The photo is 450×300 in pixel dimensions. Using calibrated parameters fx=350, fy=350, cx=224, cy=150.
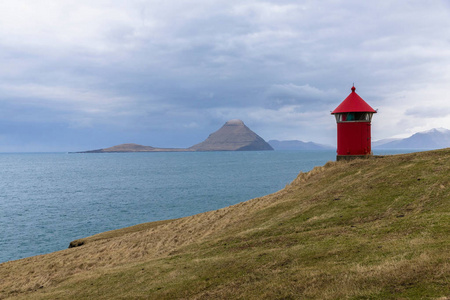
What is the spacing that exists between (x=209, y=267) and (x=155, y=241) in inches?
516

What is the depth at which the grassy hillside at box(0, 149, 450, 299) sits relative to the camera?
1051 centimetres

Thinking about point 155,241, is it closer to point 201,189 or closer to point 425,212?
→ point 425,212

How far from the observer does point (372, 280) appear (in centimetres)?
1000

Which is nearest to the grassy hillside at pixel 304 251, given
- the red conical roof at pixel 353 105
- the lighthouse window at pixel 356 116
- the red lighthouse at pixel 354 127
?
the red lighthouse at pixel 354 127

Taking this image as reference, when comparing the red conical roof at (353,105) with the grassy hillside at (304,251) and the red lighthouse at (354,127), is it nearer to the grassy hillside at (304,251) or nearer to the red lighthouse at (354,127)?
the red lighthouse at (354,127)

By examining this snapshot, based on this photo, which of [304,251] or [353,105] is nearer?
[304,251]

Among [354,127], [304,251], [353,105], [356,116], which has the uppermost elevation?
[353,105]

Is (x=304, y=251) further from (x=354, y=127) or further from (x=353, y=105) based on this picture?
(x=353, y=105)

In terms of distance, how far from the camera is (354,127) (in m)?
32.4

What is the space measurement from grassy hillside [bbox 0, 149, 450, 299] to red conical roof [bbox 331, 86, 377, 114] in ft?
16.5

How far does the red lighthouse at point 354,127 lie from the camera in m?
32.3

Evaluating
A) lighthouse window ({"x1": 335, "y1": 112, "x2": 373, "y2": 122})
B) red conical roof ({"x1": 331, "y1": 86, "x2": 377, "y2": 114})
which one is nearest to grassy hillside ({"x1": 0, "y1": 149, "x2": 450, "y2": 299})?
lighthouse window ({"x1": 335, "y1": 112, "x2": 373, "y2": 122})

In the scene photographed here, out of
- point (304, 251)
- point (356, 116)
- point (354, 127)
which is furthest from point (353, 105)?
point (304, 251)

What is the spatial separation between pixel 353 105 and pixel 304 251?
70.5 feet
